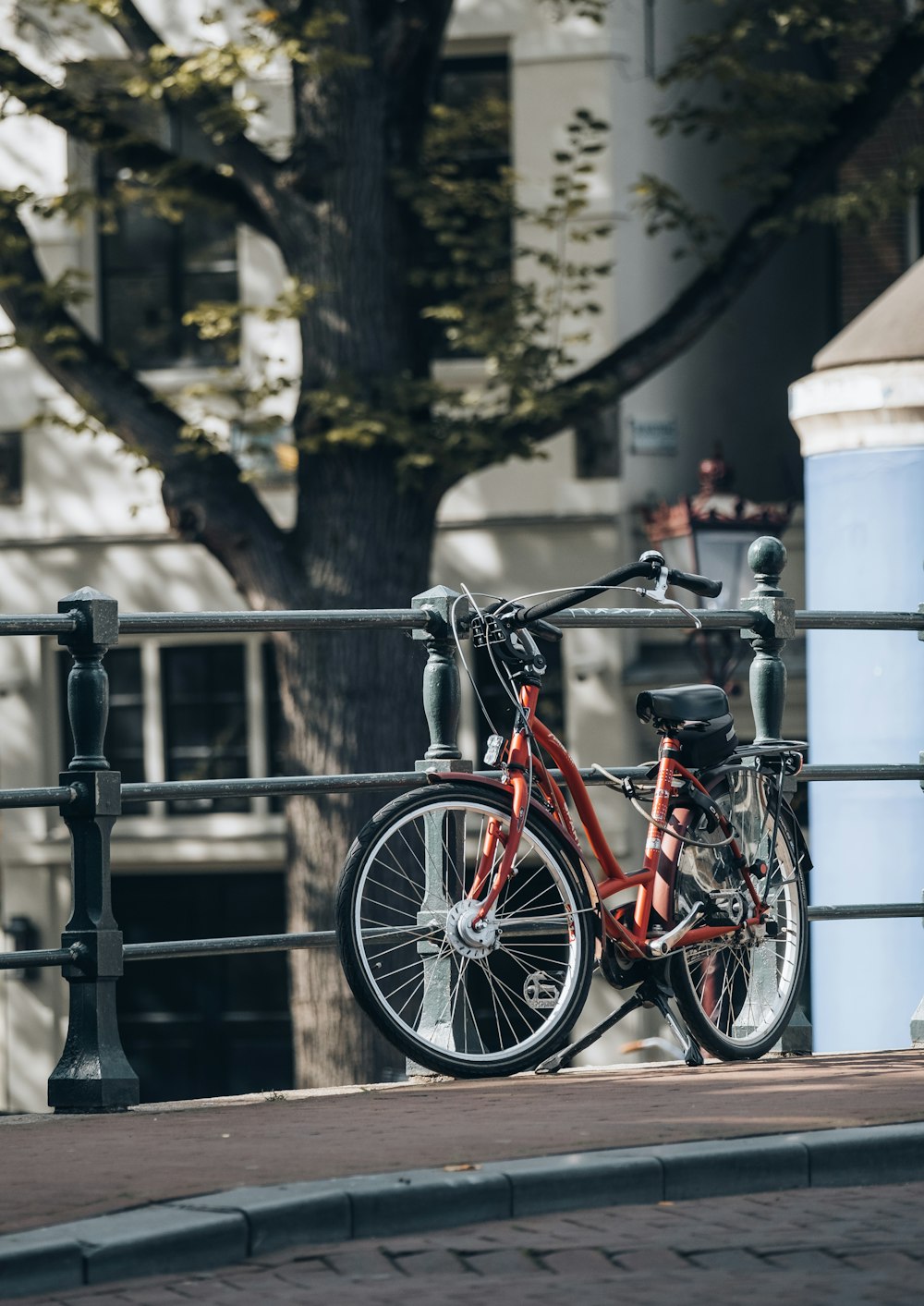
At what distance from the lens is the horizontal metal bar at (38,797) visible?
5.95m

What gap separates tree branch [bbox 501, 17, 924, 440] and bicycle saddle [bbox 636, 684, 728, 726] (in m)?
7.16

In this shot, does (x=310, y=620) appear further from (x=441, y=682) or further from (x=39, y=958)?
(x=39, y=958)

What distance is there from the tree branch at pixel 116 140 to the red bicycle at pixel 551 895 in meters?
7.75

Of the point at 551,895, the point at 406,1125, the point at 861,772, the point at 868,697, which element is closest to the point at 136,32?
the point at 868,697

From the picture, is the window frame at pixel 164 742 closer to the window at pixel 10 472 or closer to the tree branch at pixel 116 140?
the window at pixel 10 472

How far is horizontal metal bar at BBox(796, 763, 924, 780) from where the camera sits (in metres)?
7.25

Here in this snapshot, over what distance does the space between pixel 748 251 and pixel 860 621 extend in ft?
22.4

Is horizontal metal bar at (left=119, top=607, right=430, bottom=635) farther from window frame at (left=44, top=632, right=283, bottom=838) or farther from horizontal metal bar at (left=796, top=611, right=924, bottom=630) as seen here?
window frame at (left=44, top=632, right=283, bottom=838)

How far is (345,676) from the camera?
13.3 metres

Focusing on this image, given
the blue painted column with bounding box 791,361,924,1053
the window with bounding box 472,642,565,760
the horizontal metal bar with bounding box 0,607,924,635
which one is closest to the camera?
the horizontal metal bar with bounding box 0,607,924,635

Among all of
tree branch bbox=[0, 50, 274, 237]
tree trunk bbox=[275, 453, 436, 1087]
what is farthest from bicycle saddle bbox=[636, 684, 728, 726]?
tree branch bbox=[0, 50, 274, 237]

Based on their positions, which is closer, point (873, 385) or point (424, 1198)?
point (424, 1198)

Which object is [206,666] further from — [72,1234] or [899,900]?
[72,1234]

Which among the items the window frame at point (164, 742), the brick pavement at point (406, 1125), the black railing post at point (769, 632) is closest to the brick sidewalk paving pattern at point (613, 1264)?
the brick pavement at point (406, 1125)
